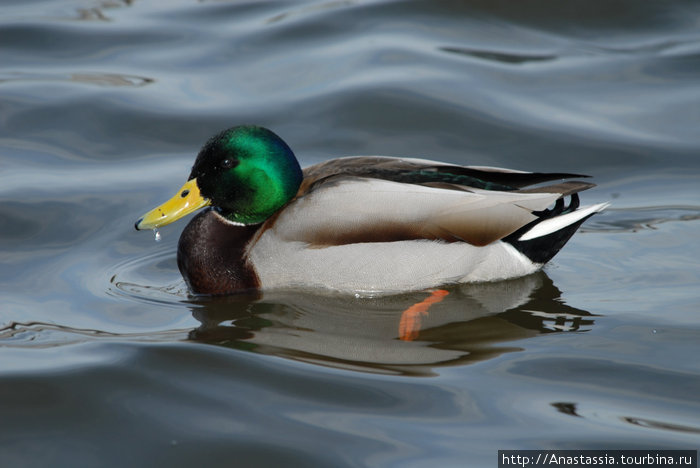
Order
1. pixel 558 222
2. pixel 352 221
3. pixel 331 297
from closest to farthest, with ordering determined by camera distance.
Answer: pixel 352 221 → pixel 331 297 → pixel 558 222

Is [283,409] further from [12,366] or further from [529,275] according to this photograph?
[529,275]

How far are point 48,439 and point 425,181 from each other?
8.25ft

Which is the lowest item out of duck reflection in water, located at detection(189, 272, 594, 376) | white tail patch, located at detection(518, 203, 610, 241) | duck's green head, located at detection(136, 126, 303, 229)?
duck reflection in water, located at detection(189, 272, 594, 376)

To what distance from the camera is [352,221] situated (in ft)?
17.5

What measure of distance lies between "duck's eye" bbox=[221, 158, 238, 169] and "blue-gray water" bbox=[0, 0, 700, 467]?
0.75m

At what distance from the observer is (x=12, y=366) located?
4.64 m

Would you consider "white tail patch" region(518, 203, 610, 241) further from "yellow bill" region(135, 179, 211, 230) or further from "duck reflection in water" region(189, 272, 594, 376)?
"yellow bill" region(135, 179, 211, 230)

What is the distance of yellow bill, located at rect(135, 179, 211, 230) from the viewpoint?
5484mm

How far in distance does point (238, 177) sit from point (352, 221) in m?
0.72

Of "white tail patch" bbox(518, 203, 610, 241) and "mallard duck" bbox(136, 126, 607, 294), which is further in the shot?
"white tail patch" bbox(518, 203, 610, 241)

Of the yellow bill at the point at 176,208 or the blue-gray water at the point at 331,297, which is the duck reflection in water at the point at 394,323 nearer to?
the blue-gray water at the point at 331,297

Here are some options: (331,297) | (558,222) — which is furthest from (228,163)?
(558,222)

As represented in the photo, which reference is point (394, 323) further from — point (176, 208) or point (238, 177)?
point (176, 208)

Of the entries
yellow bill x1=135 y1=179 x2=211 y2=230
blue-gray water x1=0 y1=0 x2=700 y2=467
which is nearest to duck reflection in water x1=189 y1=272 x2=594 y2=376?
blue-gray water x1=0 y1=0 x2=700 y2=467
